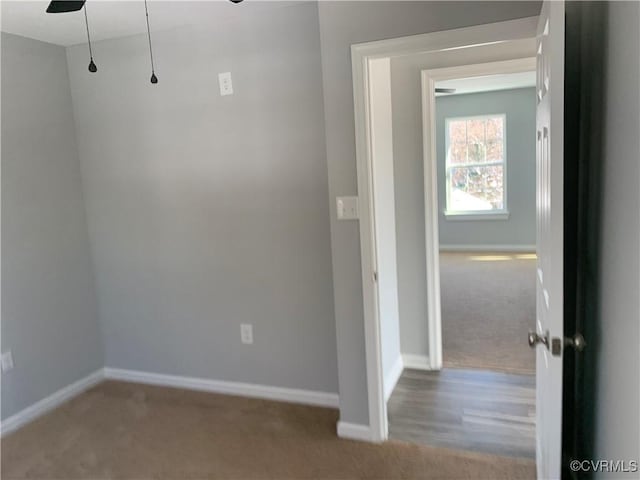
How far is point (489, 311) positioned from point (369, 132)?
2.84 meters

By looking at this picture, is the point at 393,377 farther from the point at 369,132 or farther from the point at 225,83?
the point at 225,83

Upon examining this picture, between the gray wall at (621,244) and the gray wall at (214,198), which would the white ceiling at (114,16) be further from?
the gray wall at (621,244)

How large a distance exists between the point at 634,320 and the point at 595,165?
569 millimetres

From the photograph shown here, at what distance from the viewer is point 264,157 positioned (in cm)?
263

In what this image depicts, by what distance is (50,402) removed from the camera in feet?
9.41

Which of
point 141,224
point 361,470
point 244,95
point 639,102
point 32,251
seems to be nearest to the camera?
point 639,102

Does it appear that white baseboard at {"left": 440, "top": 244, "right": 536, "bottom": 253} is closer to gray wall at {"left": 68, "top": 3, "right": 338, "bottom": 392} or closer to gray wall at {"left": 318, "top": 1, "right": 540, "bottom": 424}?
gray wall at {"left": 68, "top": 3, "right": 338, "bottom": 392}

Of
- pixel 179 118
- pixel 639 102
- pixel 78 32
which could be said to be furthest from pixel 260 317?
pixel 639 102

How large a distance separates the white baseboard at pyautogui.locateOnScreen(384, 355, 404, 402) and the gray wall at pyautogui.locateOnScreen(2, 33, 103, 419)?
199 cm

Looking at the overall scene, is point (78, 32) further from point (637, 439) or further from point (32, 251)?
point (637, 439)

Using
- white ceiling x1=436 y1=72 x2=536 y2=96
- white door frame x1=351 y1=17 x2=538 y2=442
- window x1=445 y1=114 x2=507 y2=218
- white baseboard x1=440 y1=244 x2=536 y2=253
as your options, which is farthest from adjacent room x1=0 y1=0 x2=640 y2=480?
window x1=445 y1=114 x2=507 y2=218

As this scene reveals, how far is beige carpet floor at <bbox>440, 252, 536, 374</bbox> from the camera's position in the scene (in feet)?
10.8

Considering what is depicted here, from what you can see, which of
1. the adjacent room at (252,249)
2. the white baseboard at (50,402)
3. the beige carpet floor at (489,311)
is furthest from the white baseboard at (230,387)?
the beige carpet floor at (489,311)

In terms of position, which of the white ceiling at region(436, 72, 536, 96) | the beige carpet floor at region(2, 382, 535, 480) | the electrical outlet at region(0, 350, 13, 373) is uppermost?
the white ceiling at region(436, 72, 536, 96)
